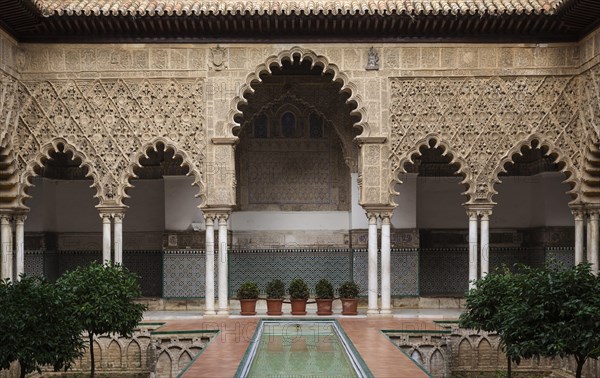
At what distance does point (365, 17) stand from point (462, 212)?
5.56m

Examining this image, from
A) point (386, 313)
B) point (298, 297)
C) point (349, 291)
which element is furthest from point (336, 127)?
point (386, 313)

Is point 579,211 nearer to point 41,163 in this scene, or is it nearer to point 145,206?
point 145,206

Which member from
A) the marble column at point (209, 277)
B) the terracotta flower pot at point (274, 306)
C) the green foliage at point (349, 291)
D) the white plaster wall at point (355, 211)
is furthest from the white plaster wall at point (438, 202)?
the marble column at point (209, 277)

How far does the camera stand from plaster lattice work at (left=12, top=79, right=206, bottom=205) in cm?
1507

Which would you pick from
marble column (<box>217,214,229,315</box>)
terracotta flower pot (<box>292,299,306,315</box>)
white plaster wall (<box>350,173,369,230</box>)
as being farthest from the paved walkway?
white plaster wall (<box>350,173,369,230</box>)

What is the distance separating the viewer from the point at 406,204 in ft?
58.6

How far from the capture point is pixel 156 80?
49.8 ft

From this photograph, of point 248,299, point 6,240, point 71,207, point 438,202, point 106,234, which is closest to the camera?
point 6,240

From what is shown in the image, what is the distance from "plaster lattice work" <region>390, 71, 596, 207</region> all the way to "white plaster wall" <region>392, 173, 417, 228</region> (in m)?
2.66

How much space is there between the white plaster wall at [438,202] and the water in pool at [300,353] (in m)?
5.16

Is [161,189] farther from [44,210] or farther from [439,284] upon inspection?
[439,284]

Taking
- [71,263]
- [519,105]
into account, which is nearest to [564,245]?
[519,105]

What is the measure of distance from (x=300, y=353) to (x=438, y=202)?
27.3 feet

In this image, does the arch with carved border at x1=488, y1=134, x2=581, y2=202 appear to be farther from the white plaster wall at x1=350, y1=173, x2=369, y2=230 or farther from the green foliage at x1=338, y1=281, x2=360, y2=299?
the white plaster wall at x1=350, y1=173, x2=369, y2=230
